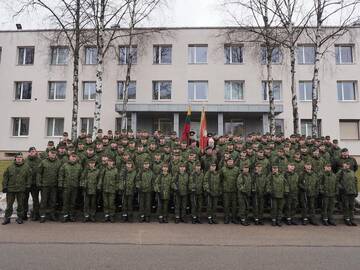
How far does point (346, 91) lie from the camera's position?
74.9 ft

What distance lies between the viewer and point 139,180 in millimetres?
8406

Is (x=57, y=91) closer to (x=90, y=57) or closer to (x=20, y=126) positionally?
(x=90, y=57)

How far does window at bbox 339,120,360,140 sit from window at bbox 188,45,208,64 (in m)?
11.1

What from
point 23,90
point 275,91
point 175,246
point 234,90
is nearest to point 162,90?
point 234,90

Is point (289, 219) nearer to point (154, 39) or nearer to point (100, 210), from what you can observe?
point (100, 210)

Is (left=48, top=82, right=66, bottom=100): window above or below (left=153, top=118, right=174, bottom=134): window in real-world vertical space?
above

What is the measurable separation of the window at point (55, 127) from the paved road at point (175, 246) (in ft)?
55.0

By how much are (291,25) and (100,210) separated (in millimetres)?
12815

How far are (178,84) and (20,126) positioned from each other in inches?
495

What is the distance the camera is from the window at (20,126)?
2376 centimetres

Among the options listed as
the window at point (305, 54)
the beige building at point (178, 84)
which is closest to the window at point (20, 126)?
the beige building at point (178, 84)

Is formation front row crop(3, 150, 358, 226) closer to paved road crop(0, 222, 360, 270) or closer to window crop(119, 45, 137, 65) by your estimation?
paved road crop(0, 222, 360, 270)

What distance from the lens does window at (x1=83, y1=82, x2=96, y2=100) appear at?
2352cm

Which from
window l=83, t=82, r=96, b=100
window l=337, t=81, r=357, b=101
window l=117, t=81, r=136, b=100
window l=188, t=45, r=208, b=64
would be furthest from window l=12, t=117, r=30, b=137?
window l=337, t=81, r=357, b=101
